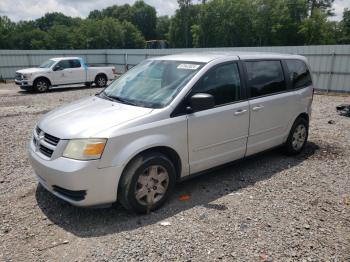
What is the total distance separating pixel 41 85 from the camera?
15.7m

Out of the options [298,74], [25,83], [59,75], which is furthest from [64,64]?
[298,74]

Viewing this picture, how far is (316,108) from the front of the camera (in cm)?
1101

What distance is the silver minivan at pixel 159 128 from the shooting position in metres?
3.32

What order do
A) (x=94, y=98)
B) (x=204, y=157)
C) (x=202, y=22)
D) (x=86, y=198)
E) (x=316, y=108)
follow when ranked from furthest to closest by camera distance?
(x=202, y=22), (x=316, y=108), (x=94, y=98), (x=204, y=157), (x=86, y=198)

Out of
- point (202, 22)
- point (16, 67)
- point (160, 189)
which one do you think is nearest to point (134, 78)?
point (160, 189)

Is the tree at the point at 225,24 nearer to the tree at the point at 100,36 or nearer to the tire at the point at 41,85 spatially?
the tree at the point at 100,36

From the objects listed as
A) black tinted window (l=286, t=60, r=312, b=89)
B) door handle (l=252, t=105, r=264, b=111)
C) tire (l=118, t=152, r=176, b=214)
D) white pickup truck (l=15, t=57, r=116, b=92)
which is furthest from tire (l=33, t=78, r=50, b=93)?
tire (l=118, t=152, r=176, b=214)

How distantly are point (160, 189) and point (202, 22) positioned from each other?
2603 inches

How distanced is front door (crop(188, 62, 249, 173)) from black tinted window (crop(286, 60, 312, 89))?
1.45 metres

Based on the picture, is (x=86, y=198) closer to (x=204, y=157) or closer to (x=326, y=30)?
(x=204, y=157)

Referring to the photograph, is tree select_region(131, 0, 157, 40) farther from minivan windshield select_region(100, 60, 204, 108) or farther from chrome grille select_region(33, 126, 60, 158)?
chrome grille select_region(33, 126, 60, 158)

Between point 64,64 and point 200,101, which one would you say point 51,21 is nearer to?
point 64,64

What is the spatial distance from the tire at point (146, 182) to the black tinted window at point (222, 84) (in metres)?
1.02

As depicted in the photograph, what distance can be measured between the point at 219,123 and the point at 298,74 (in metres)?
2.30
